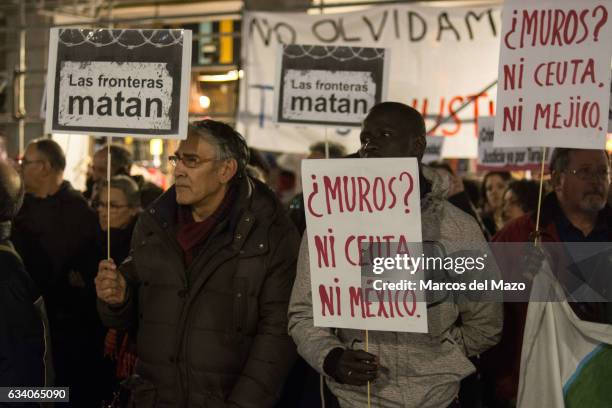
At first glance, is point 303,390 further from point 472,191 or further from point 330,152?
point 472,191

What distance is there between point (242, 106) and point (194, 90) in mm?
5986

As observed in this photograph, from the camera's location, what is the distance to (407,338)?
315 centimetres

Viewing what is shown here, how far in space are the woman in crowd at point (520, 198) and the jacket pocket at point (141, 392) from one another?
2908 millimetres

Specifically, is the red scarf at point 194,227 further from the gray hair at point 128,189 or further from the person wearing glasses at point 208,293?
the gray hair at point 128,189

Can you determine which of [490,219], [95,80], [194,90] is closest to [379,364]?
[95,80]

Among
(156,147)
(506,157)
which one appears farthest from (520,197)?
(156,147)

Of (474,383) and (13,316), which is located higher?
(13,316)

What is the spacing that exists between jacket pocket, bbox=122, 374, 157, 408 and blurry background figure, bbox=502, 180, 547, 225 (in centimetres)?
291

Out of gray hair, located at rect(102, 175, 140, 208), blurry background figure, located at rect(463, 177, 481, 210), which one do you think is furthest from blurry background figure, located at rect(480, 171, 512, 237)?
gray hair, located at rect(102, 175, 140, 208)

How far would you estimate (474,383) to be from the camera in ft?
11.5

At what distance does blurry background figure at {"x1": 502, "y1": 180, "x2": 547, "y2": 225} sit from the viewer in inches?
226

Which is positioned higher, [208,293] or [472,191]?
[472,191]

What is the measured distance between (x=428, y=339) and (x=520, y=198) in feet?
9.28

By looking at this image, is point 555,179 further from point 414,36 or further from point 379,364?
point 414,36
